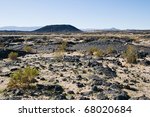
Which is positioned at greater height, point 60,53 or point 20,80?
point 20,80

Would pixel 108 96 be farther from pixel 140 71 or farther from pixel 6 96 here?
pixel 140 71

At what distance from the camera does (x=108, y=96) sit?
20828mm

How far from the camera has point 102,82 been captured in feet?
81.3

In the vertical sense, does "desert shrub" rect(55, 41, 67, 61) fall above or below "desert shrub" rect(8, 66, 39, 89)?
below

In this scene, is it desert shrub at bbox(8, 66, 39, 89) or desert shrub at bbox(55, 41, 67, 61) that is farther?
desert shrub at bbox(55, 41, 67, 61)

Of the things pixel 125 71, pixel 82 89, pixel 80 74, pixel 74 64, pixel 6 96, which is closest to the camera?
pixel 6 96

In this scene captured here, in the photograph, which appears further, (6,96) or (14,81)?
(14,81)

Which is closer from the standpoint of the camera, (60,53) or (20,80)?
(20,80)

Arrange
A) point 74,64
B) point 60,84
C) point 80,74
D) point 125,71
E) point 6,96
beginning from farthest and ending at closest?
point 74,64
point 125,71
point 80,74
point 60,84
point 6,96

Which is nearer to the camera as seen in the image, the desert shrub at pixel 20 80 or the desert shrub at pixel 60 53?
the desert shrub at pixel 20 80

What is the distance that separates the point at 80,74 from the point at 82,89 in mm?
5762

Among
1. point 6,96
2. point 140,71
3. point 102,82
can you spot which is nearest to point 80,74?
point 102,82

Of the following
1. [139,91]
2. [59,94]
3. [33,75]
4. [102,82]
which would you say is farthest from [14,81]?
[139,91]

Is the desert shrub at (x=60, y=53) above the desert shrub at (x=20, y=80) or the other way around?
the other way around
